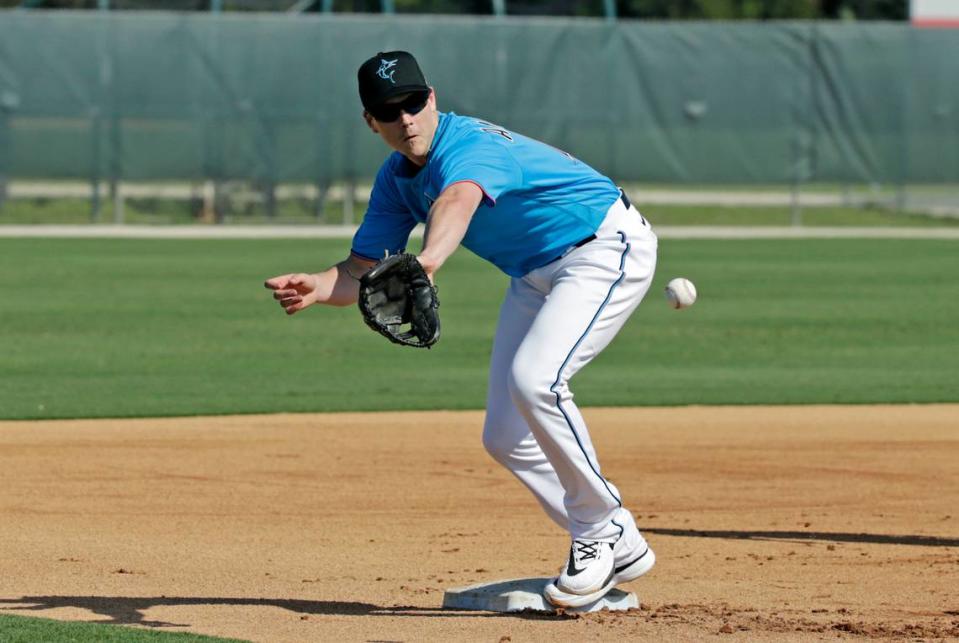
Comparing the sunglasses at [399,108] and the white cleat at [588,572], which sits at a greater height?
the sunglasses at [399,108]

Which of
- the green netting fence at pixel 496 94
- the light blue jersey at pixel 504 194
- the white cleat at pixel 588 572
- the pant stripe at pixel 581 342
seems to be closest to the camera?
the light blue jersey at pixel 504 194

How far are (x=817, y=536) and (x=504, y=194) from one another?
2.50 meters

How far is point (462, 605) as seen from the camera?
5.18 m

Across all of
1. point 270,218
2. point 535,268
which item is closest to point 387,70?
point 535,268

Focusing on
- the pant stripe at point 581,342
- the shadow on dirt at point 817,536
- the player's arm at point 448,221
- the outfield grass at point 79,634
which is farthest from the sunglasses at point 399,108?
the shadow on dirt at point 817,536

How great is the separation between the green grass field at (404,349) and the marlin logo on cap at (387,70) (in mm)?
5025

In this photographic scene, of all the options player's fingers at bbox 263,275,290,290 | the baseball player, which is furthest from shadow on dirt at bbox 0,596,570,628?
player's fingers at bbox 263,275,290,290

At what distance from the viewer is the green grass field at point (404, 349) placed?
32.8 ft

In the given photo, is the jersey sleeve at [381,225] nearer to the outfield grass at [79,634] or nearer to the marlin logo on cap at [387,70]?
the marlin logo on cap at [387,70]

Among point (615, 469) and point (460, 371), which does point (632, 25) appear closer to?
point (460, 371)

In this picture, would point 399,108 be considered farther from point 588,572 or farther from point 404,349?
point 404,349

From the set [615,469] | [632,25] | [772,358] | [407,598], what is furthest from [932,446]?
[632,25]

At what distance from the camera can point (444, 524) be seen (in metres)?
6.64

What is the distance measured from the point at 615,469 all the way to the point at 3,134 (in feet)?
53.3
